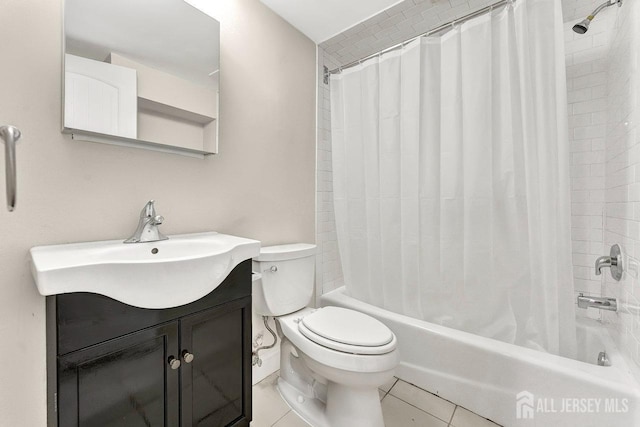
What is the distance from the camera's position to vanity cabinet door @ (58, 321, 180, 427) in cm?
71

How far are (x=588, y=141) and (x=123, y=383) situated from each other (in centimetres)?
237

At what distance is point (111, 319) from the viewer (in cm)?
76

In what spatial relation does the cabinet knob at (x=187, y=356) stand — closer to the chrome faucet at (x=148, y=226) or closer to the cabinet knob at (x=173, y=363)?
the cabinet knob at (x=173, y=363)

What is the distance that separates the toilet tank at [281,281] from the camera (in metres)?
1.36

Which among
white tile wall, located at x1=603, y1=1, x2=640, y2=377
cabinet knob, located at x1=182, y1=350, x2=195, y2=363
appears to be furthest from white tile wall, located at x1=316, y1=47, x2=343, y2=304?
white tile wall, located at x1=603, y1=1, x2=640, y2=377

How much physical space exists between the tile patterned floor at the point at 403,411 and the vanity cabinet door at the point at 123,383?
595mm

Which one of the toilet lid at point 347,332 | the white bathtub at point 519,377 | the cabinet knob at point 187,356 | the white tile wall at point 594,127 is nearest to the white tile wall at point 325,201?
the white tile wall at point 594,127

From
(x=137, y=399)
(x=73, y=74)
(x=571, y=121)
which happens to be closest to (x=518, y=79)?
(x=571, y=121)

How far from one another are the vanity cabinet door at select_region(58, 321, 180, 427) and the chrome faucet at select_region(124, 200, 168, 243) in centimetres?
37

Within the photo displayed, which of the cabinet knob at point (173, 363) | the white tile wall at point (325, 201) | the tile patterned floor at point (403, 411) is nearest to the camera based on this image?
the cabinet knob at point (173, 363)

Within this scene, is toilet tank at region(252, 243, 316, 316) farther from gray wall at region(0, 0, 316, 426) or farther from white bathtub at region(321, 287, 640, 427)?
white bathtub at region(321, 287, 640, 427)

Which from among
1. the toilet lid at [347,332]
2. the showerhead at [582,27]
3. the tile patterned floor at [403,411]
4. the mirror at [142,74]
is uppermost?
the showerhead at [582,27]

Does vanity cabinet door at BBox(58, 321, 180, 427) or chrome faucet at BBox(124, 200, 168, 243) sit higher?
chrome faucet at BBox(124, 200, 168, 243)

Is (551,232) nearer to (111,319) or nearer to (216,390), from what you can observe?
(216,390)
